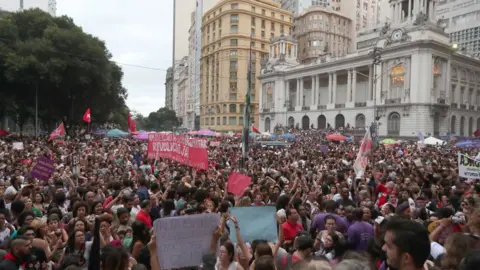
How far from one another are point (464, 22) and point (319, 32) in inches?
1116

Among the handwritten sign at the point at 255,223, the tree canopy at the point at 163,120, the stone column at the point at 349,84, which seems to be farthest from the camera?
the tree canopy at the point at 163,120

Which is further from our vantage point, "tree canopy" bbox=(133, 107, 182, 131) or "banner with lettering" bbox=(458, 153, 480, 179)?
"tree canopy" bbox=(133, 107, 182, 131)

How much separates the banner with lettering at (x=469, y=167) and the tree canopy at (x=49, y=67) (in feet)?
108

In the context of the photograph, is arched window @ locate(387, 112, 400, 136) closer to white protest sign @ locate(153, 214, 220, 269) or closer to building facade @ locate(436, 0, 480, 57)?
building facade @ locate(436, 0, 480, 57)

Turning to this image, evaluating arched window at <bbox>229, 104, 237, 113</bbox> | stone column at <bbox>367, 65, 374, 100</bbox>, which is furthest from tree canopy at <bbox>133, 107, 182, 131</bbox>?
stone column at <bbox>367, 65, 374, 100</bbox>

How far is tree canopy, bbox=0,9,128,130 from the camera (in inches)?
1303

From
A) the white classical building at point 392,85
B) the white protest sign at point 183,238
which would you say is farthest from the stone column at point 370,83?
the white protest sign at point 183,238

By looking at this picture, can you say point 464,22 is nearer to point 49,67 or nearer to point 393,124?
point 393,124

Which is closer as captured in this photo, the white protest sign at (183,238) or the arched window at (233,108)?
the white protest sign at (183,238)

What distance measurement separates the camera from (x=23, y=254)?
4070mm

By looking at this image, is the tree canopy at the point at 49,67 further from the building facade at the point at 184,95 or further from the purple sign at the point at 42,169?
the building facade at the point at 184,95

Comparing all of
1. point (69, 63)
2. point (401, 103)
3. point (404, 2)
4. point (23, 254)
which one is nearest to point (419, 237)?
point (23, 254)

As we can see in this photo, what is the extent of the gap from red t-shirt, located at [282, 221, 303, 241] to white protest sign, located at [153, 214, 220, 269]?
5.20 ft

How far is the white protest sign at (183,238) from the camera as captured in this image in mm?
4094
